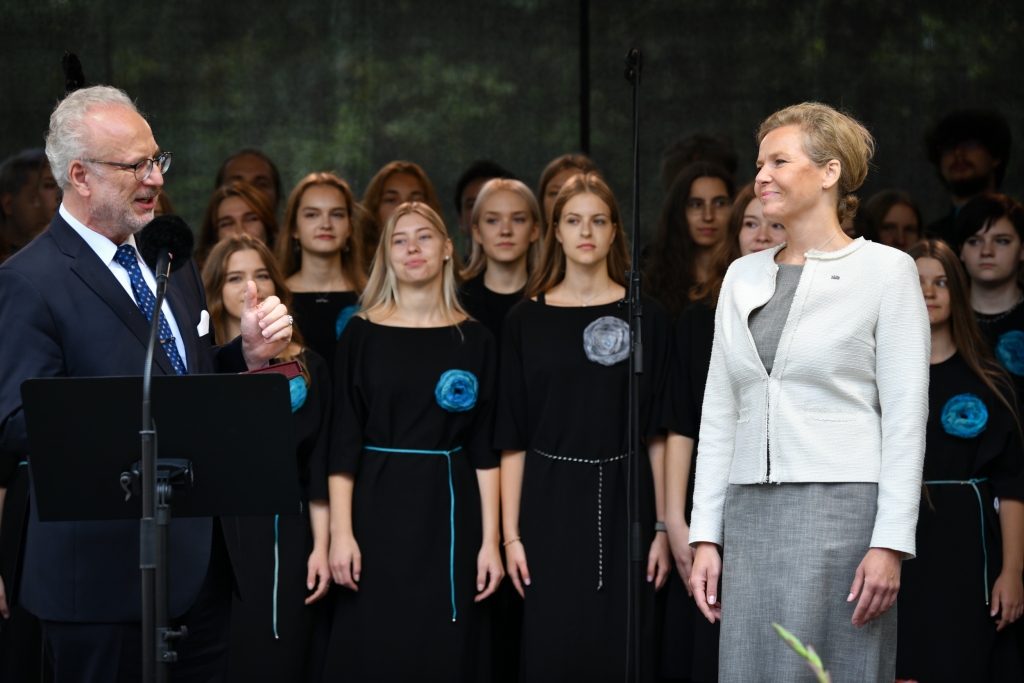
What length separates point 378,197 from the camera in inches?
223

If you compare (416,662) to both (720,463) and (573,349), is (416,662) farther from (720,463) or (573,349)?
(720,463)

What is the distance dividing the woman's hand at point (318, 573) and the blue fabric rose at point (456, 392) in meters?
0.68

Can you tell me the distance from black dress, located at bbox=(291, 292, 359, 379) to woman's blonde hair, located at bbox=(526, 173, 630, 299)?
0.81m

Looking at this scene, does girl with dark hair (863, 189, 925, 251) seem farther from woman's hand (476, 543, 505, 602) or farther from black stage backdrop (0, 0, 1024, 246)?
woman's hand (476, 543, 505, 602)

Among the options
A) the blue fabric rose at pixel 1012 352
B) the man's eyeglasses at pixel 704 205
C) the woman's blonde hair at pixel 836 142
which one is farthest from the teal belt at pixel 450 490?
the blue fabric rose at pixel 1012 352

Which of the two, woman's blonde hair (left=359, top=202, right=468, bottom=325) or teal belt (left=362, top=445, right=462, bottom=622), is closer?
teal belt (left=362, top=445, right=462, bottom=622)

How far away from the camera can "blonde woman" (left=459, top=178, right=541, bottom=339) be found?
4906 mm

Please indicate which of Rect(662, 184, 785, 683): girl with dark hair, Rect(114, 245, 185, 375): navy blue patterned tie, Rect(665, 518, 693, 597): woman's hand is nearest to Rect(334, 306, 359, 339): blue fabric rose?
Rect(662, 184, 785, 683): girl with dark hair

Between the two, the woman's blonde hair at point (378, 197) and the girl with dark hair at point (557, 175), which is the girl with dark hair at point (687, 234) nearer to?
the girl with dark hair at point (557, 175)

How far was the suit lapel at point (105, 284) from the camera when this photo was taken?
2.72 meters

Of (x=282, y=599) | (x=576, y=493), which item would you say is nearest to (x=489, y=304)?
(x=576, y=493)

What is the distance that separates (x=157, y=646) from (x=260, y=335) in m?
0.74

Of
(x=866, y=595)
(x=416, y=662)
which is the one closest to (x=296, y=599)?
(x=416, y=662)

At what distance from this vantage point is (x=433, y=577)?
4.18m
